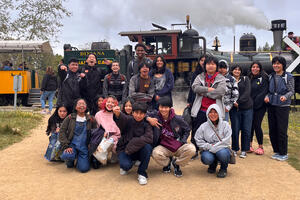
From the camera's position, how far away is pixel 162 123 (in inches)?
156

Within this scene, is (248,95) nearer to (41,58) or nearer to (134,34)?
(134,34)

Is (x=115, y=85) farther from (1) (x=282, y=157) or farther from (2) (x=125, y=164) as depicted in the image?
(1) (x=282, y=157)

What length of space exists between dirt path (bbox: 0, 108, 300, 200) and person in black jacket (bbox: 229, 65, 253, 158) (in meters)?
0.37

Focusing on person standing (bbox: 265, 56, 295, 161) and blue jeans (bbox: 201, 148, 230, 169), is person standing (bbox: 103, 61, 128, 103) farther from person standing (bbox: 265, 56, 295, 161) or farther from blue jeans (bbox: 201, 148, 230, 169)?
person standing (bbox: 265, 56, 295, 161)

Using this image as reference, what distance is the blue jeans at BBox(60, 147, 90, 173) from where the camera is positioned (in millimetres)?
4000

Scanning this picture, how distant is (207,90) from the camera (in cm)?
421

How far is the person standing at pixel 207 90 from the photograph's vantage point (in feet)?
13.8

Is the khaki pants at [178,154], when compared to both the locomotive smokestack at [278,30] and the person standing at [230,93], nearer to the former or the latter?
the person standing at [230,93]

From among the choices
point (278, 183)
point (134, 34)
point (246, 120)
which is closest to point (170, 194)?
point (278, 183)

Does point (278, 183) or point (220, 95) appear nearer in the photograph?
point (278, 183)

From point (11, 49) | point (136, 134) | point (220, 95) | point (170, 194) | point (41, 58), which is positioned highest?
point (41, 58)

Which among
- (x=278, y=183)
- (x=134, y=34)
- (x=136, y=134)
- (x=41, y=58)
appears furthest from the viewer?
(x=41, y=58)

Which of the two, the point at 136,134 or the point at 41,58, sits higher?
the point at 41,58

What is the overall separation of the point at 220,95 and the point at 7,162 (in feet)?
11.3
